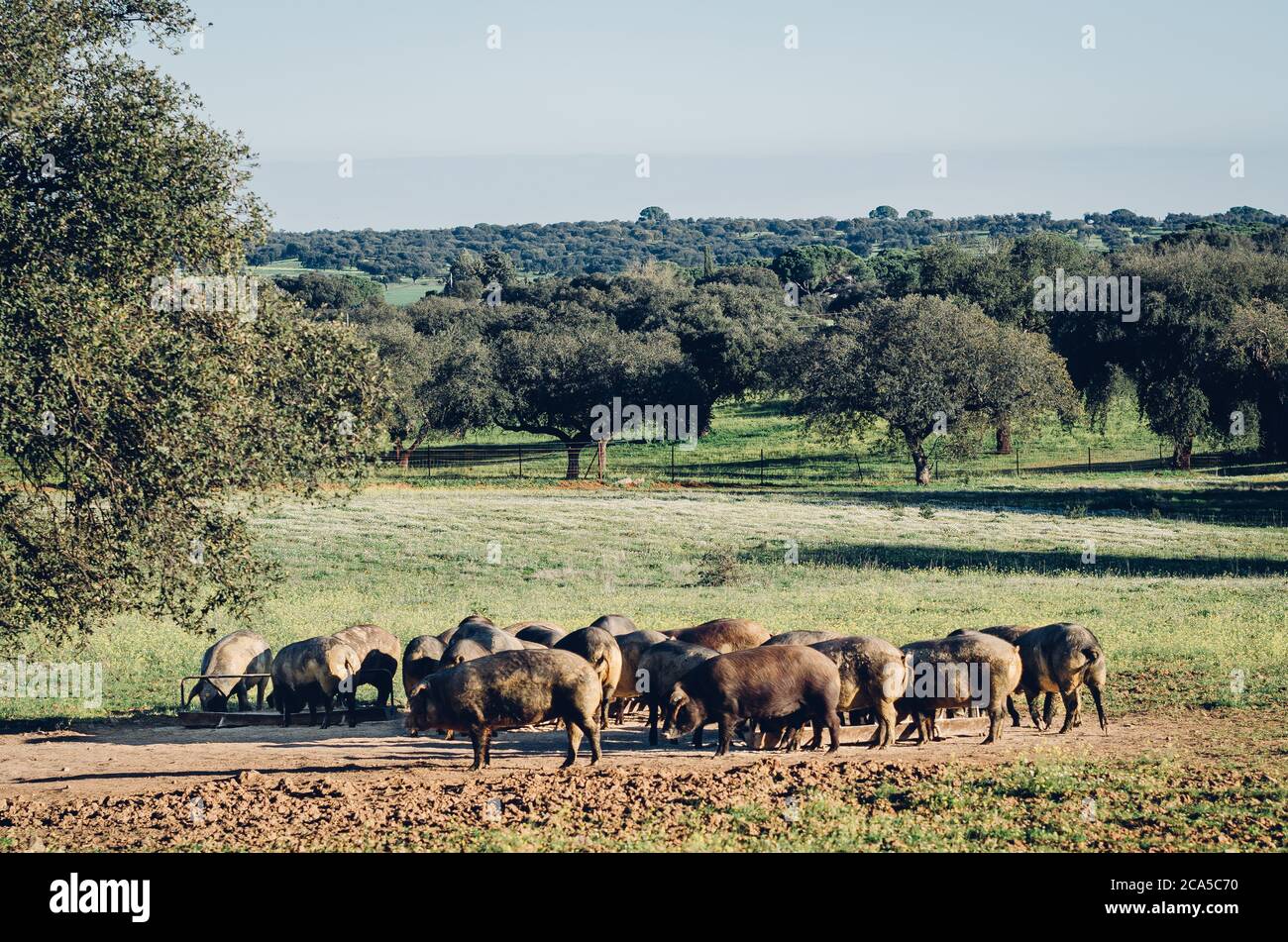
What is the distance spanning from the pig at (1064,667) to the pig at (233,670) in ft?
37.0

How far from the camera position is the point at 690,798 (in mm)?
13938

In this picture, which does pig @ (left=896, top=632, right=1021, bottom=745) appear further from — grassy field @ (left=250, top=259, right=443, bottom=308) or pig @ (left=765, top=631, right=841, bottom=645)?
grassy field @ (left=250, top=259, right=443, bottom=308)

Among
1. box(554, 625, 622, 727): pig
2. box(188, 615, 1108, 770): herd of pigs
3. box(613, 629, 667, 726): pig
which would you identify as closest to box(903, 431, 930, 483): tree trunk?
box(188, 615, 1108, 770): herd of pigs

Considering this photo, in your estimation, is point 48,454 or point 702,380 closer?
point 48,454

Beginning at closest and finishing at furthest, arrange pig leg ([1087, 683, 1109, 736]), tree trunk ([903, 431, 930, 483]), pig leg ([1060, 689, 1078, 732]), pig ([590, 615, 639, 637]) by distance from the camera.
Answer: pig leg ([1087, 683, 1109, 736]), pig leg ([1060, 689, 1078, 732]), pig ([590, 615, 639, 637]), tree trunk ([903, 431, 930, 483])

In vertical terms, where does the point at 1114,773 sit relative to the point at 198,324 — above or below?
below

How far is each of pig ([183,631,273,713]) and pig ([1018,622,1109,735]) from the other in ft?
37.0

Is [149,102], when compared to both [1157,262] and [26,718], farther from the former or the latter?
[1157,262]

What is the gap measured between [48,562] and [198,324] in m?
3.70

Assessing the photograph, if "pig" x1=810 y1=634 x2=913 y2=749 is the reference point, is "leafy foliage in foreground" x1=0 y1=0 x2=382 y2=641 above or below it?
above

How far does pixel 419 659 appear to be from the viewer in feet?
64.3

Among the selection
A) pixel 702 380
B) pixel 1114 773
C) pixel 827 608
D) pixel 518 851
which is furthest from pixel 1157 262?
pixel 518 851

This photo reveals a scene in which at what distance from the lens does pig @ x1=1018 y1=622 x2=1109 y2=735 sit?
1742cm
